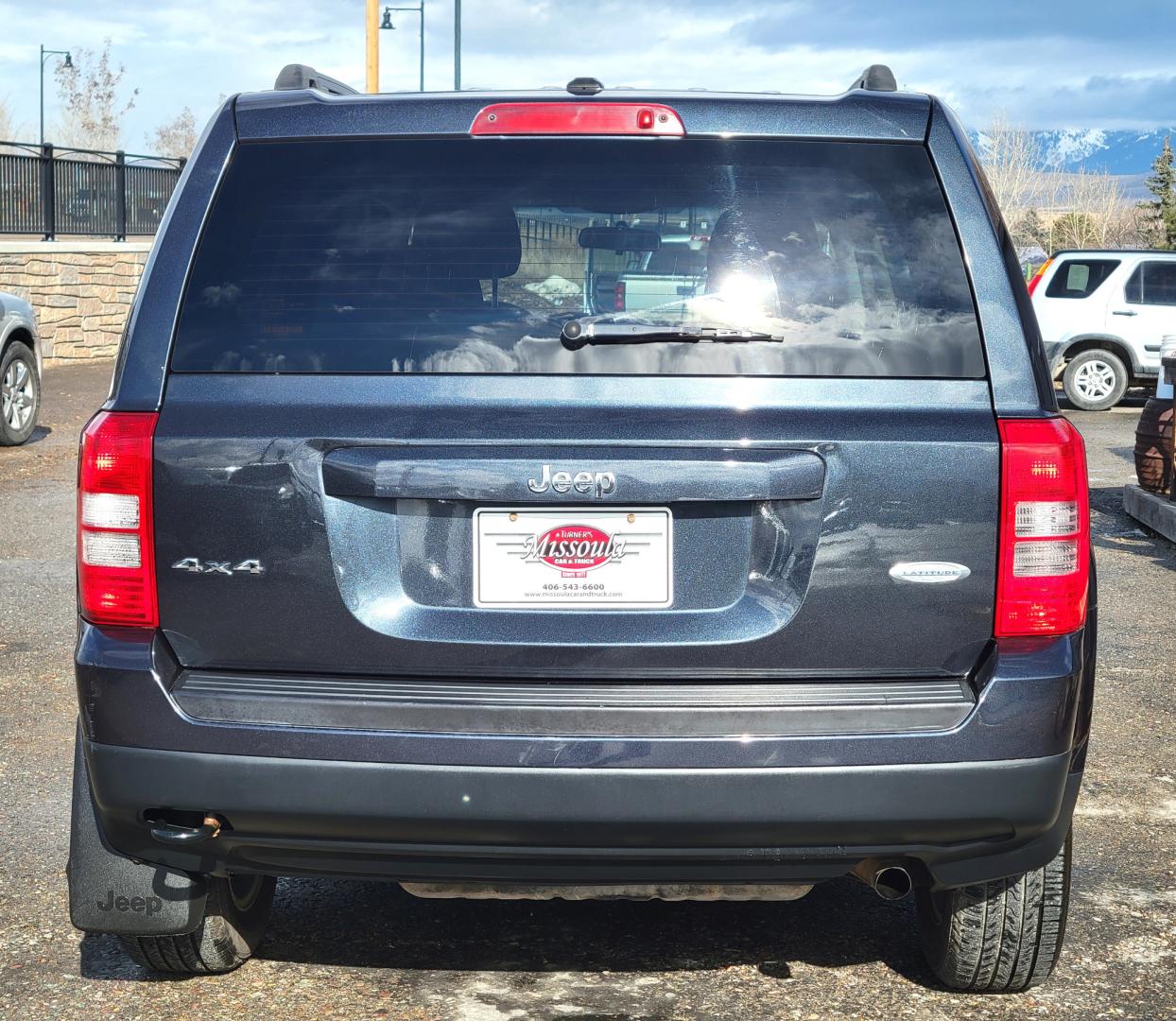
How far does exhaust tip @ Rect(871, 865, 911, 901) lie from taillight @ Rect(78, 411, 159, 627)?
1.45 meters

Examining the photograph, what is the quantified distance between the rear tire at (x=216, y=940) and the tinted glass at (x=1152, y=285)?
16.5 m

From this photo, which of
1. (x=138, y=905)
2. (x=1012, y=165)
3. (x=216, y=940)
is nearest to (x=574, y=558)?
(x=138, y=905)

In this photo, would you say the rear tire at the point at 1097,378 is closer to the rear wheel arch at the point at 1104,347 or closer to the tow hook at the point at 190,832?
the rear wheel arch at the point at 1104,347

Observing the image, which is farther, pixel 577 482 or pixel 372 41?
pixel 372 41

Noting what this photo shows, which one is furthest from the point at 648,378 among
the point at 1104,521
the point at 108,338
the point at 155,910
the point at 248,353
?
the point at 108,338

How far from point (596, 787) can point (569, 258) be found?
3.21ft

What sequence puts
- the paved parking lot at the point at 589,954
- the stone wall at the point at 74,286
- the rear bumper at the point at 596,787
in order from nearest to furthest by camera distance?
the rear bumper at the point at 596,787 < the paved parking lot at the point at 589,954 < the stone wall at the point at 74,286

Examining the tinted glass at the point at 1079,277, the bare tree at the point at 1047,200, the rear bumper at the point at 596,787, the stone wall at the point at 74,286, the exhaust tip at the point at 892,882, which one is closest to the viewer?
the rear bumper at the point at 596,787

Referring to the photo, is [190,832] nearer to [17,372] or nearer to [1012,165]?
[17,372]

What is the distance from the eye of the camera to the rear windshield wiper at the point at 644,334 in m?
2.87

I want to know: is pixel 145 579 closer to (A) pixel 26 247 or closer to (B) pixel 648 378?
(B) pixel 648 378

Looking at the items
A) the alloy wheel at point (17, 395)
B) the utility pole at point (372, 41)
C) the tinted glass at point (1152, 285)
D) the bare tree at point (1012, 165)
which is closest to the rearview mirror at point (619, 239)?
the alloy wheel at point (17, 395)

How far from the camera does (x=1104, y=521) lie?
10.7 metres

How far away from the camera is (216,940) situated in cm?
350
